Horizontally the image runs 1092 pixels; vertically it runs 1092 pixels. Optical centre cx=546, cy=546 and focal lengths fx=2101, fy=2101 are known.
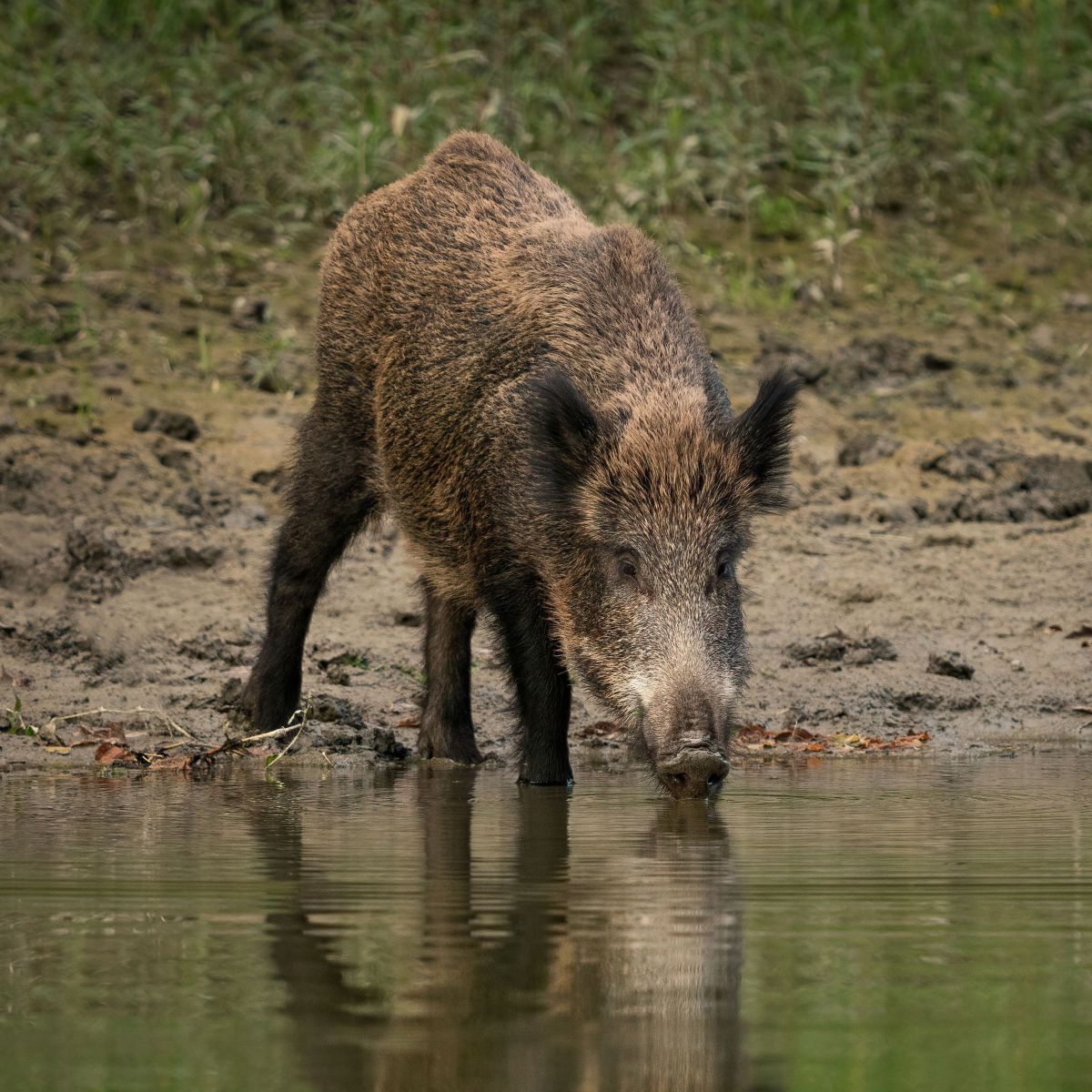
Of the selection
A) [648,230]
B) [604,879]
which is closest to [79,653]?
[604,879]

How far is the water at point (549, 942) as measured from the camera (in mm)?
2863

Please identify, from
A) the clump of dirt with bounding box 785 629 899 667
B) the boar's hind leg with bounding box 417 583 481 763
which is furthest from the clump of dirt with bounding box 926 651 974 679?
the boar's hind leg with bounding box 417 583 481 763

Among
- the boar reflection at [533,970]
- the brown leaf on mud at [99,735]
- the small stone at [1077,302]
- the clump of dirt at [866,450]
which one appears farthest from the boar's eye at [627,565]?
the small stone at [1077,302]

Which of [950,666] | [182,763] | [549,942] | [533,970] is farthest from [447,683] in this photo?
[533,970]

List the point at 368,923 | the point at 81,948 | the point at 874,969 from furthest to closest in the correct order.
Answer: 1. the point at 368,923
2. the point at 81,948
3. the point at 874,969

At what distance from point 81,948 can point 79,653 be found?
477cm

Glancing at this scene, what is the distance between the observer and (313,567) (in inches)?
329

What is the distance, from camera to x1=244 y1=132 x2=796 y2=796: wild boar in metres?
6.41

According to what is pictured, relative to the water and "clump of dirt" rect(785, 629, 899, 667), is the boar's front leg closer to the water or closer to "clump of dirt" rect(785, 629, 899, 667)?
the water

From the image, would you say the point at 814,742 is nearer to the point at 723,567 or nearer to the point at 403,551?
the point at 723,567

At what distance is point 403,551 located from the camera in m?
9.70

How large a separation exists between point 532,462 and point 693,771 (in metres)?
1.50

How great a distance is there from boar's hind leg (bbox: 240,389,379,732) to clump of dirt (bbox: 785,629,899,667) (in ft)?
6.20

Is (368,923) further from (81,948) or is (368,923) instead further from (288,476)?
(288,476)
